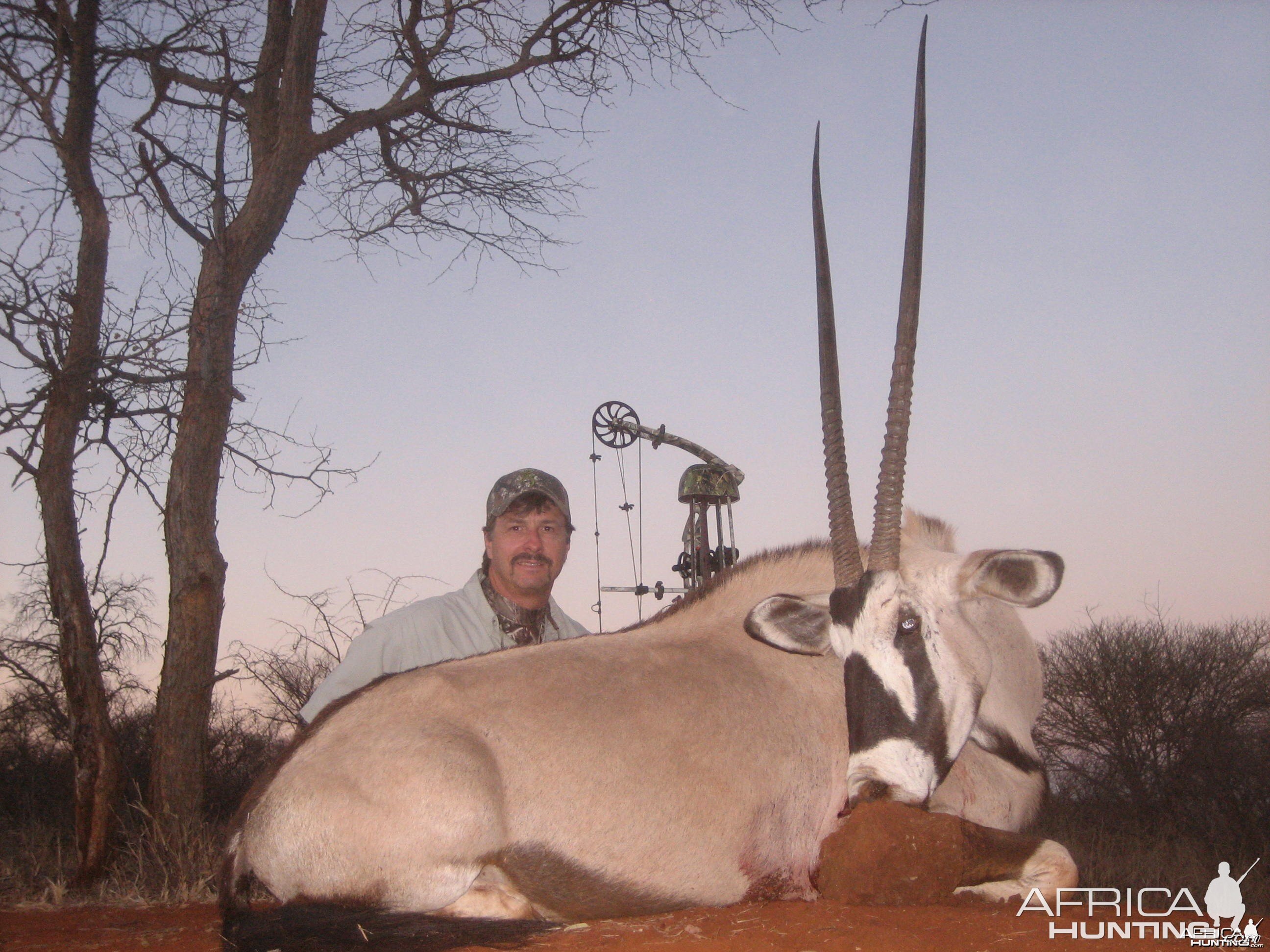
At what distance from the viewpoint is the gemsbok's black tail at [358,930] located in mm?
2908

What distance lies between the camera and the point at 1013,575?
378 centimetres

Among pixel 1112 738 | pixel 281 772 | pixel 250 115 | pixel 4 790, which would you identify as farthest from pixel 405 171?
pixel 1112 738

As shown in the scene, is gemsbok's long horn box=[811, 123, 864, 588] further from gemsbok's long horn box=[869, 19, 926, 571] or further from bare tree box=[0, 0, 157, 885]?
bare tree box=[0, 0, 157, 885]

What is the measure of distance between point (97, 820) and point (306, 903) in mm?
4016

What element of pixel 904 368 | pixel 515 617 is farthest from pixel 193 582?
pixel 904 368

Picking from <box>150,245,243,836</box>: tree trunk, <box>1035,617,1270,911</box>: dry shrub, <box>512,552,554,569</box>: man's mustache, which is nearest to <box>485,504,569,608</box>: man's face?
<box>512,552,554,569</box>: man's mustache

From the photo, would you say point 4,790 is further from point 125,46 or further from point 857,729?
point 857,729

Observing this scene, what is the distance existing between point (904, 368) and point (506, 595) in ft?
8.30

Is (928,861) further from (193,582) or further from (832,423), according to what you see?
(193,582)

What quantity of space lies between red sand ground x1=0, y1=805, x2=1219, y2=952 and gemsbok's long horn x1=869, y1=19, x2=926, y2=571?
96cm

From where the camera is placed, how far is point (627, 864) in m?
3.31

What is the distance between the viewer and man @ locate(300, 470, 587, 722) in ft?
16.6
